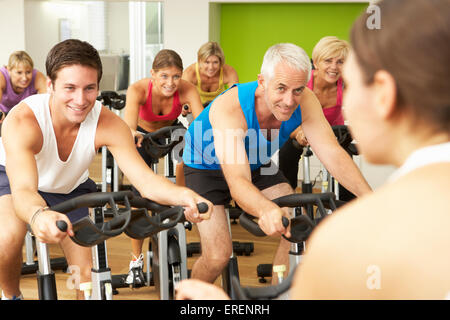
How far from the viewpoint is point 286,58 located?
213cm

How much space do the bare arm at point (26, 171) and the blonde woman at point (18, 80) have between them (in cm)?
284

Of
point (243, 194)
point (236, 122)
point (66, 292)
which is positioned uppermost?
point (236, 122)

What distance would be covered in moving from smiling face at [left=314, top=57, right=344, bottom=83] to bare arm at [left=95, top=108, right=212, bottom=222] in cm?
166

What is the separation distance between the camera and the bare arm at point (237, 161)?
1.68 m

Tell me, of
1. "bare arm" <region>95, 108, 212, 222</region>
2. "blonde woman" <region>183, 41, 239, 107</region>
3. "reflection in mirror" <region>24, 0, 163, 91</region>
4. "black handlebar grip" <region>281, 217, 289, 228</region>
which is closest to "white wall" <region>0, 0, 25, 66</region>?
"reflection in mirror" <region>24, 0, 163, 91</region>

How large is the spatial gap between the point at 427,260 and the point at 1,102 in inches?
187

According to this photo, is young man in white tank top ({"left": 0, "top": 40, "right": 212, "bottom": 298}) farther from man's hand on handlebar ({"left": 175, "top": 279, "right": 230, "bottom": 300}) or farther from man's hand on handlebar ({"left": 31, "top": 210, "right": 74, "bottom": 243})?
man's hand on handlebar ({"left": 175, "top": 279, "right": 230, "bottom": 300})

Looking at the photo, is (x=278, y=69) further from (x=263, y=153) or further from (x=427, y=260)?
(x=427, y=260)

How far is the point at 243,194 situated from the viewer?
1.93 meters

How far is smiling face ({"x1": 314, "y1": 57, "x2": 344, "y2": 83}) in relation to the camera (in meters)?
3.48

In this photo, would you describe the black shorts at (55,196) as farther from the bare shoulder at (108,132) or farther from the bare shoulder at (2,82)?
the bare shoulder at (2,82)

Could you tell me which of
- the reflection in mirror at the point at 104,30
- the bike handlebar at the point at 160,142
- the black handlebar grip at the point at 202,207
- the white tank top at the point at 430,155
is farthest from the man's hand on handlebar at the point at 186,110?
the reflection in mirror at the point at 104,30

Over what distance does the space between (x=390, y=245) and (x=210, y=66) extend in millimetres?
4369

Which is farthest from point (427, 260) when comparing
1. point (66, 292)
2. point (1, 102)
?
point (1, 102)
